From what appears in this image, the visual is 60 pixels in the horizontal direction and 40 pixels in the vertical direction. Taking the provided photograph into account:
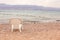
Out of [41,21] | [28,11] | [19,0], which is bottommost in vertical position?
[41,21]

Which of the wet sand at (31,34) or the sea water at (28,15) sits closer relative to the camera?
the wet sand at (31,34)

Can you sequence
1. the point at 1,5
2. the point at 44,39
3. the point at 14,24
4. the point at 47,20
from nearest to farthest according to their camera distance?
the point at 44,39 → the point at 14,24 → the point at 1,5 → the point at 47,20

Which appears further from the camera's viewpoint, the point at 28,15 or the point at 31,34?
the point at 28,15

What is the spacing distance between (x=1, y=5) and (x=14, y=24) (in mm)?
1713

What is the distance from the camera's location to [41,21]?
6773 mm

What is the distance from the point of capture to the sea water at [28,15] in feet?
21.3

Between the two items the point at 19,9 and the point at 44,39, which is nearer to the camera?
the point at 44,39

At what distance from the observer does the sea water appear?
650 cm

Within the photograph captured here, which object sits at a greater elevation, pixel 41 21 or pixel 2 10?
pixel 2 10

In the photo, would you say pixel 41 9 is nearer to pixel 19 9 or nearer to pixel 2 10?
pixel 19 9

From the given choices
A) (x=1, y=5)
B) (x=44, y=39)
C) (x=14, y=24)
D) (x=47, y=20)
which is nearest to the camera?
(x=44, y=39)

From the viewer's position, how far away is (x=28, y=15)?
662 cm

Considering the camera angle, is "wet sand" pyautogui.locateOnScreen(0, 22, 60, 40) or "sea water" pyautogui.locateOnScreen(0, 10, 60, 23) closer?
"wet sand" pyautogui.locateOnScreen(0, 22, 60, 40)

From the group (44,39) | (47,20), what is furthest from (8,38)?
(47,20)
